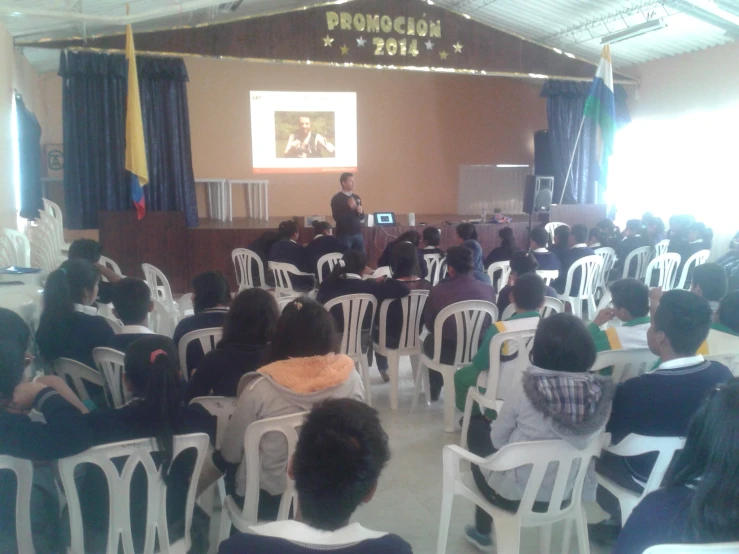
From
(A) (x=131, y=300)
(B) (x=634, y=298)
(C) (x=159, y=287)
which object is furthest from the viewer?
(C) (x=159, y=287)

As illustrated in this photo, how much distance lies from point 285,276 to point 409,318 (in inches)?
66.1

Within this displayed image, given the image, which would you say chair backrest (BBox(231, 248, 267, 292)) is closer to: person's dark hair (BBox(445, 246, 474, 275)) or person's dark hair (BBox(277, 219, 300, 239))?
person's dark hair (BBox(277, 219, 300, 239))

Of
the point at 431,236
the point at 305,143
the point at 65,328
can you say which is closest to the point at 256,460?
the point at 65,328

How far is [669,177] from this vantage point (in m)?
8.43

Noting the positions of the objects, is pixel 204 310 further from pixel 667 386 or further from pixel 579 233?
pixel 579 233

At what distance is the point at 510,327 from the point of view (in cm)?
254

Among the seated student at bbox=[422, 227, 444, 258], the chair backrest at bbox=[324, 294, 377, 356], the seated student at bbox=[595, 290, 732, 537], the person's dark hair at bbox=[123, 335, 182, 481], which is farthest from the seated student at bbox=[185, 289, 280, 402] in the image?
the seated student at bbox=[422, 227, 444, 258]

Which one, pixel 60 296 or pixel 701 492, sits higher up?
pixel 60 296

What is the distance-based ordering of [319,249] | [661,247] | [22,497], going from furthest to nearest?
[661,247]
[319,249]
[22,497]

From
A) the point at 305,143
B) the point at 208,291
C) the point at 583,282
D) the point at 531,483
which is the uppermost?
the point at 305,143

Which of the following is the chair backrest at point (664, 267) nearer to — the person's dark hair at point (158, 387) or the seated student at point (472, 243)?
the seated student at point (472, 243)

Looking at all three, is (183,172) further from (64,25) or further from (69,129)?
(64,25)

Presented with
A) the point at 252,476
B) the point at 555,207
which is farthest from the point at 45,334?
the point at 555,207

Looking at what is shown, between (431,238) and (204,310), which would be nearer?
(204,310)
